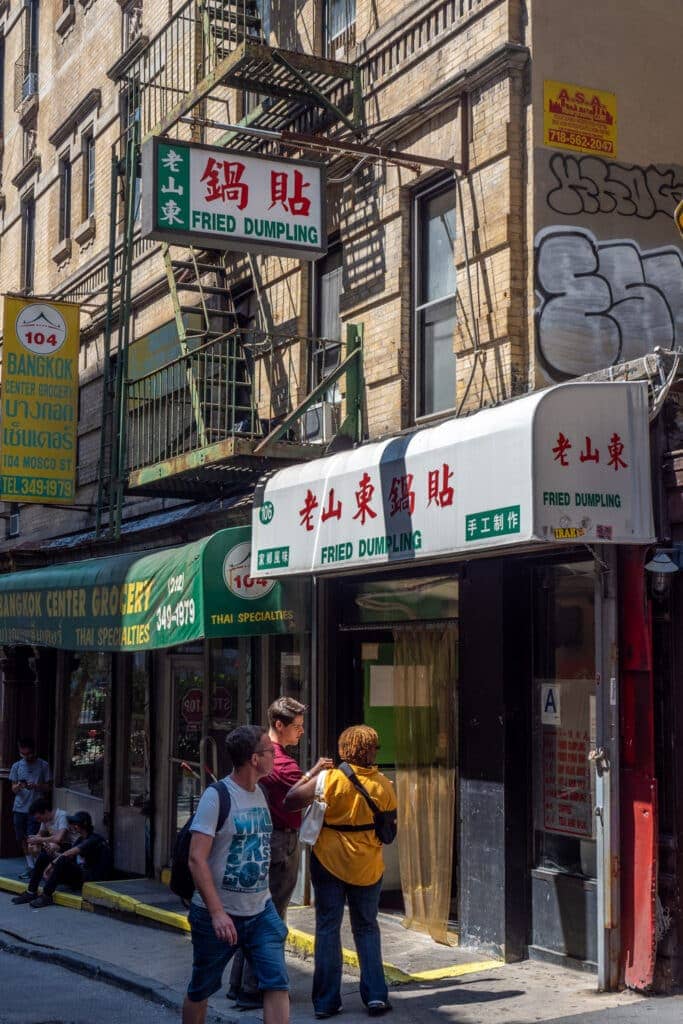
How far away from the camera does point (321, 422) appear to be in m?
12.7

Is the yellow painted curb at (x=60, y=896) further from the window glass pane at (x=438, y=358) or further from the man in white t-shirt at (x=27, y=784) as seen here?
the window glass pane at (x=438, y=358)

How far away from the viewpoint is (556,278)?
10.2 m

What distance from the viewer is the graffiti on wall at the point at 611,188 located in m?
10.3

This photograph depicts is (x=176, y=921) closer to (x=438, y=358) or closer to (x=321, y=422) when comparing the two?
(x=321, y=422)

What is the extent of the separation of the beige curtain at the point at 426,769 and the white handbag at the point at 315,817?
2689mm

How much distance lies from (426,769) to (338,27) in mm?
7159

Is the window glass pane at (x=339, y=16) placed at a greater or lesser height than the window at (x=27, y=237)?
lesser

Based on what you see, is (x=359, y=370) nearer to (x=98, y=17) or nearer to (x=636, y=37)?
(x=636, y=37)

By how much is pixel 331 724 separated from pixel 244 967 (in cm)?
373

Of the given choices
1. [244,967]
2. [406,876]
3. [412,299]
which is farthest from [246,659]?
[244,967]

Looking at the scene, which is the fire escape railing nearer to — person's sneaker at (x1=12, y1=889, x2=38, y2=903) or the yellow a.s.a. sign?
the yellow a.s.a. sign

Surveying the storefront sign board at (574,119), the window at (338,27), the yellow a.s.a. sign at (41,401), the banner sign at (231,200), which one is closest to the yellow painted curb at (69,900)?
the yellow a.s.a. sign at (41,401)

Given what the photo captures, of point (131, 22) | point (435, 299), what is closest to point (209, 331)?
point (435, 299)

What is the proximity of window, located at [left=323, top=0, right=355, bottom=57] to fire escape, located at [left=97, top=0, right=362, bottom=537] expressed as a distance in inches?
20.5
